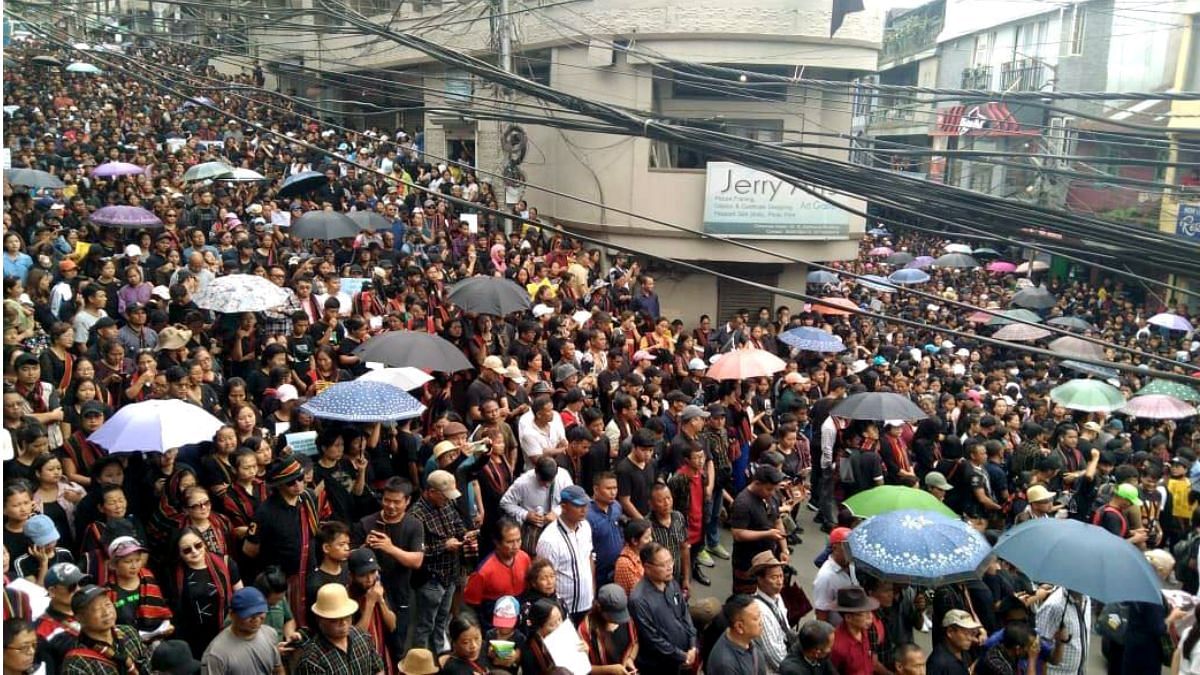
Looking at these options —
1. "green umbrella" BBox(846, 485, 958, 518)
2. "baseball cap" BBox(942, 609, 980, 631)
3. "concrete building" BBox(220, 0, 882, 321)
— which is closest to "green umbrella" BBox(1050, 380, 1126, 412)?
"green umbrella" BBox(846, 485, 958, 518)

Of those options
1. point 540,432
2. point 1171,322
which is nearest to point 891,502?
point 540,432

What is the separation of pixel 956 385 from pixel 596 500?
6.29 meters

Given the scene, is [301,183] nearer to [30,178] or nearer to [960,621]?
[30,178]

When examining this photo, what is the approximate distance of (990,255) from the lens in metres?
30.0

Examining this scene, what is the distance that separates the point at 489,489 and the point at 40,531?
8.83 feet

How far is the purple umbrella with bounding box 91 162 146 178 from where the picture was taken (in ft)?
53.4

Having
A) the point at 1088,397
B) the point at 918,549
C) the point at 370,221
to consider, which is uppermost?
the point at 370,221

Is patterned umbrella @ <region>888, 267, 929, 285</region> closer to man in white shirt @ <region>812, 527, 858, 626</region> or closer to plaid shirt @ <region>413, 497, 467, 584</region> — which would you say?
man in white shirt @ <region>812, 527, 858, 626</region>

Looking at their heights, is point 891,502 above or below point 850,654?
above

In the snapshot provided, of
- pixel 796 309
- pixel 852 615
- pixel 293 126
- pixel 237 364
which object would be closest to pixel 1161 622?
pixel 852 615

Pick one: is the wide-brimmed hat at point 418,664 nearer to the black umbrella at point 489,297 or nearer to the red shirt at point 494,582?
the red shirt at point 494,582

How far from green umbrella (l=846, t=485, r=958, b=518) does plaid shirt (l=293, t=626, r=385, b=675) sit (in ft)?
11.5

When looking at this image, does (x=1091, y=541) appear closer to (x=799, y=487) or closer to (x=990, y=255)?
(x=799, y=487)

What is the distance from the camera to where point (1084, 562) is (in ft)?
19.7
